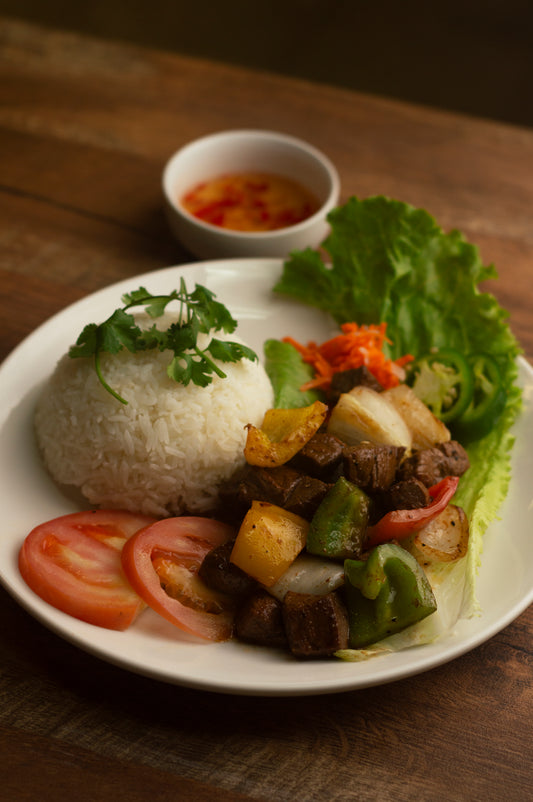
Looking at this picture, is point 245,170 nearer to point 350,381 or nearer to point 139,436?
point 350,381

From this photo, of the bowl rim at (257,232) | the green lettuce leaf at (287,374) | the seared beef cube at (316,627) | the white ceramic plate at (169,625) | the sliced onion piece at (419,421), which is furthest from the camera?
the bowl rim at (257,232)

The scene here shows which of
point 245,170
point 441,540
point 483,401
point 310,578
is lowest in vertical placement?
point 310,578

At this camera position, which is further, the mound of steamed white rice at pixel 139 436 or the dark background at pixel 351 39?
the dark background at pixel 351 39

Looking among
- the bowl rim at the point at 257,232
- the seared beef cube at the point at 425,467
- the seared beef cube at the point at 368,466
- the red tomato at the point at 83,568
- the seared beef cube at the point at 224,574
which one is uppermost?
the bowl rim at the point at 257,232

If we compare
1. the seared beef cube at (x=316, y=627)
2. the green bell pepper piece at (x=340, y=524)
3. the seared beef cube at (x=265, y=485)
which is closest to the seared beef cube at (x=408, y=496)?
the green bell pepper piece at (x=340, y=524)

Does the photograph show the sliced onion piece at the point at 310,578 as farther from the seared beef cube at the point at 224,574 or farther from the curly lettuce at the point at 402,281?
the curly lettuce at the point at 402,281

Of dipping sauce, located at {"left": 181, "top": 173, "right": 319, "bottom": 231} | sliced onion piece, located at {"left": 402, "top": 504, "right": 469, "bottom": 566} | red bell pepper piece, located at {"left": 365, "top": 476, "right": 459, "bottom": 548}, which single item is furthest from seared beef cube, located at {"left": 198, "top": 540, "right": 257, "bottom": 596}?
dipping sauce, located at {"left": 181, "top": 173, "right": 319, "bottom": 231}

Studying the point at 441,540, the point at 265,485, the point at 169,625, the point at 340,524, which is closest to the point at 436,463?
the point at 441,540

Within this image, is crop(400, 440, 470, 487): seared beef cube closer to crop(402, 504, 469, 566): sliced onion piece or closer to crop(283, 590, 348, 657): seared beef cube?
crop(402, 504, 469, 566): sliced onion piece
